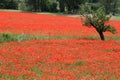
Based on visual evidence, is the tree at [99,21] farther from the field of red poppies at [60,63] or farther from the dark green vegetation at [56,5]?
the dark green vegetation at [56,5]

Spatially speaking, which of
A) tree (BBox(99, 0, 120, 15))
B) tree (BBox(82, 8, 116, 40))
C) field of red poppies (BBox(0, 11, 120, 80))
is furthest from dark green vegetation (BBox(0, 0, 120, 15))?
field of red poppies (BBox(0, 11, 120, 80))

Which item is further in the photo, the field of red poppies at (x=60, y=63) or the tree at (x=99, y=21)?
the tree at (x=99, y=21)

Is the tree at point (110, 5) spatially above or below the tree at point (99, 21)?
below

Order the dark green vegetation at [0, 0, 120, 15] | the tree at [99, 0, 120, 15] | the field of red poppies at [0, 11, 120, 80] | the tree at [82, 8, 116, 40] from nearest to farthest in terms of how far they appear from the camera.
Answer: the field of red poppies at [0, 11, 120, 80] < the tree at [82, 8, 116, 40] < the dark green vegetation at [0, 0, 120, 15] < the tree at [99, 0, 120, 15]

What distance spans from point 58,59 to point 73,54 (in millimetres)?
Answer: 2818

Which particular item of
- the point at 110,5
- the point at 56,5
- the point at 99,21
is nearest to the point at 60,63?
the point at 99,21

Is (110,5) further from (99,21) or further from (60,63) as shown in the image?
(60,63)

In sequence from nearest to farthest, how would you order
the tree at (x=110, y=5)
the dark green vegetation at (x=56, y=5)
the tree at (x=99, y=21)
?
1. the tree at (x=99, y=21)
2. the dark green vegetation at (x=56, y=5)
3. the tree at (x=110, y=5)

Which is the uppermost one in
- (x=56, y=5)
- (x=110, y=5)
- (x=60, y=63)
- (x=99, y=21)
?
(x=60, y=63)

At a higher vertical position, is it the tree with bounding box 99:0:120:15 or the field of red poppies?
the field of red poppies

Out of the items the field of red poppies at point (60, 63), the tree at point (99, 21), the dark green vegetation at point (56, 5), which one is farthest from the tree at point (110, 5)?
the field of red poppies at point (60, 63)

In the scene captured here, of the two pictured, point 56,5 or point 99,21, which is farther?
point 56,5

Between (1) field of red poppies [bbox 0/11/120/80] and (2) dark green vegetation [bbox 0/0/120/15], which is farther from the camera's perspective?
(2) dark green vegetation [bbox 0/0/120/15]

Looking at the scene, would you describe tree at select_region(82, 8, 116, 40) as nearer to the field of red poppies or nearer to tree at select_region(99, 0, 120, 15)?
the field of red poppies
